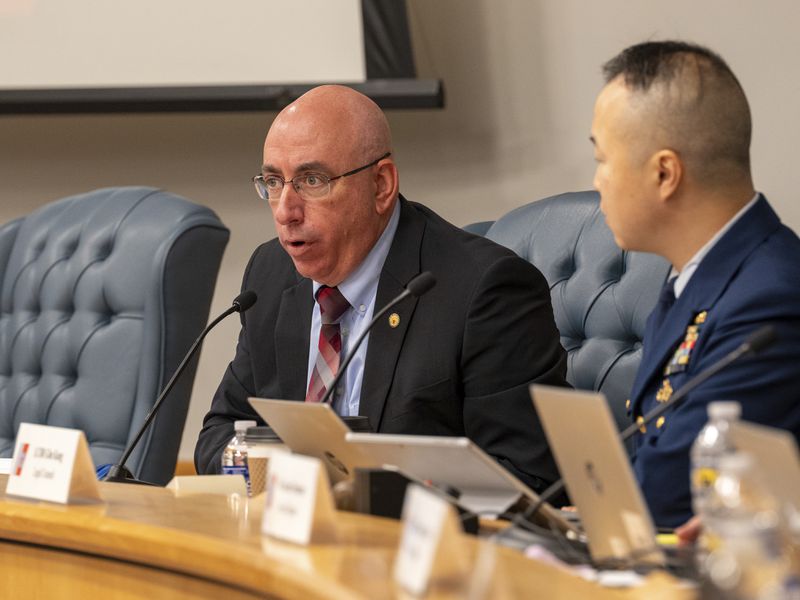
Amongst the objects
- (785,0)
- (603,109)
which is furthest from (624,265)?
(785,0)

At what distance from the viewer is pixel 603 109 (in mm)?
1863

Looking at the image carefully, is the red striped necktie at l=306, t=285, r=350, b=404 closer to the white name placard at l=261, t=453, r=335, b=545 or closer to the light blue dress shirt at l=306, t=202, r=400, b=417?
the light blue dress shirt at l=306, t=202, r=400, b=417

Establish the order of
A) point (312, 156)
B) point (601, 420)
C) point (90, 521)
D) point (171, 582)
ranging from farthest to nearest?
point (312, 156)
point (90, 521)
point (171, 582)
point (601, 420)

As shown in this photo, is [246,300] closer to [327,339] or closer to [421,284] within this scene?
[327,339]

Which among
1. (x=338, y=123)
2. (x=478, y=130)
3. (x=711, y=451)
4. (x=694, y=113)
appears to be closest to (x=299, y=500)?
(x=711, y=451)

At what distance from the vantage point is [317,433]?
A: 1.70 m

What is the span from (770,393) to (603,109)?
0.47m

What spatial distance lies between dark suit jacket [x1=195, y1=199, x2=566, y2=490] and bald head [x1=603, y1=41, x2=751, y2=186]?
2.26ft

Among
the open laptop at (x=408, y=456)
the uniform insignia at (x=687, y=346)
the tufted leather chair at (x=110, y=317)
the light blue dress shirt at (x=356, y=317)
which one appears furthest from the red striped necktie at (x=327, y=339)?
the uniform insignia at (x=687, y=346)

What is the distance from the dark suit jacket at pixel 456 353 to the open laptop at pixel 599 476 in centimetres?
95

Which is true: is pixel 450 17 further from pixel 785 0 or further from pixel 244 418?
pixel 244 418

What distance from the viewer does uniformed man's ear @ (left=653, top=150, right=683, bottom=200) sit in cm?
180

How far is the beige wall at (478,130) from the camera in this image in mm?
3684

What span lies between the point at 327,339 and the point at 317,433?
903 mm
